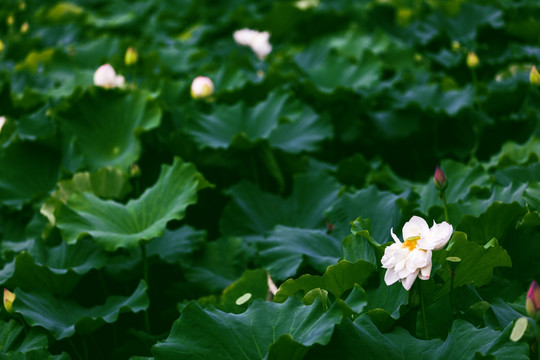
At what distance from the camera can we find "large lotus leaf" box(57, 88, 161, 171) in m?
2.44

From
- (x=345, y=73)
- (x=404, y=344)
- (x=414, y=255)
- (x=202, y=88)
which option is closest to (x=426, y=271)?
(x=414, y=255)

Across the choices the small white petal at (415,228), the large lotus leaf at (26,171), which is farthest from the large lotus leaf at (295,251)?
the large lotus leaf at (26,171)

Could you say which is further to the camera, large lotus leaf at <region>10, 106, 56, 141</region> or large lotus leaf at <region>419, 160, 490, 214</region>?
large lotus leaf at <region>10, 106, 56, 141</region>

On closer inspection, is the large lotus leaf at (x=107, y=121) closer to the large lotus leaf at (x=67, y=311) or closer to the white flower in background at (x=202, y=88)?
the white flower in background at (x=202, y=88)

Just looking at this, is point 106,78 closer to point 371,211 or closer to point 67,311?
point 67,311

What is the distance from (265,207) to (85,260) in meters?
0.60

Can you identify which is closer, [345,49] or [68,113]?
[68,113]

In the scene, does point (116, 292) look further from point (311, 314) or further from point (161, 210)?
point (311, 314)

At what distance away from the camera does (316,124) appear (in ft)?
8.27

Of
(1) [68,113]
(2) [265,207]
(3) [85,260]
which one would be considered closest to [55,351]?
(3) [85,260]

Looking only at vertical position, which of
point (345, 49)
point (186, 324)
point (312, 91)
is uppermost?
point (186, 324)

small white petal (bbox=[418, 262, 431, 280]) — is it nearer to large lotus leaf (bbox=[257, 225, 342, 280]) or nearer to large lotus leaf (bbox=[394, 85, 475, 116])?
large lotus leaf (bbox=[257, 225, 342, 280])

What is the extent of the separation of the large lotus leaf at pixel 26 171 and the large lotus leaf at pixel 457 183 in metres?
1.22

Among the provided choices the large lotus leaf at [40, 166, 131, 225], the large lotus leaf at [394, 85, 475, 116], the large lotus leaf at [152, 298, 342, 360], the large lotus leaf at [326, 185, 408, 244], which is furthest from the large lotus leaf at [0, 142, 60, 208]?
the large lotus leaf at [394, 85, 475, 116]
